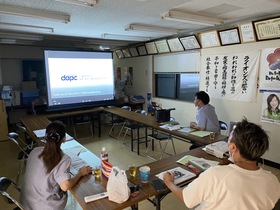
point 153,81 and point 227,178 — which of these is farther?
point 153,81

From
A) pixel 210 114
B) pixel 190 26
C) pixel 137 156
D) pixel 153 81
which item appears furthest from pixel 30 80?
pixel 210 114

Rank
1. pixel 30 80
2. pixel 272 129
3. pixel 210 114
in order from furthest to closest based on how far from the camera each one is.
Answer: pixel 30 80
pixel 272 129
pixel 210 114

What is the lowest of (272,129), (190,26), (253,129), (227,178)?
(272,129)

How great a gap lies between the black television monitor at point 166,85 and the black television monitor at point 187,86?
0.54ft

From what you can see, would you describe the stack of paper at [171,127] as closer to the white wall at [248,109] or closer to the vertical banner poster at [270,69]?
the white wall at [248,109]

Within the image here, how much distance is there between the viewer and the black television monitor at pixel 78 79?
4219 millimetres

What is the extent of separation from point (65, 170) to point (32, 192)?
290mm

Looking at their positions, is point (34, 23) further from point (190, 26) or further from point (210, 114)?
point (210, 114)

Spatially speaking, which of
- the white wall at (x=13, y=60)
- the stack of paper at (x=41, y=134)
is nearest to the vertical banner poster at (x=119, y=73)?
the white wall at (x=13, y=60)

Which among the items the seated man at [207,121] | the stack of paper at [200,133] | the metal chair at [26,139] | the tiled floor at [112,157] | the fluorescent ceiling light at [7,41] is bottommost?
the tiled floor at [112,157]

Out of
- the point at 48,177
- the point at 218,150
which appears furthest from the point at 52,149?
the point at 218,150

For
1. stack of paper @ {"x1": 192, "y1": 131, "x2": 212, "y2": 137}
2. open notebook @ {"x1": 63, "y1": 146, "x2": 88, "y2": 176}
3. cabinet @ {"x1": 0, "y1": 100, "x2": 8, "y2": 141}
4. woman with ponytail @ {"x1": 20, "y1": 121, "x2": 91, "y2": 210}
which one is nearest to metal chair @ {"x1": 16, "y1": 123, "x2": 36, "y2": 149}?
cabinet @ {"x1": 0, "y1": 100, "x2": 8, "y2": 141}

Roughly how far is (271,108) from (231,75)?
3.07 feet

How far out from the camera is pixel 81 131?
18.3 feet
